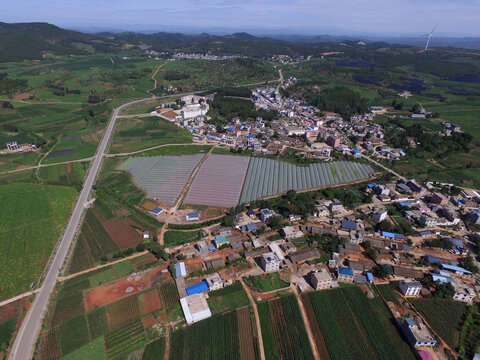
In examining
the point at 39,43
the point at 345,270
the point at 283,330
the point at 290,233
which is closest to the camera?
the point at 283,330

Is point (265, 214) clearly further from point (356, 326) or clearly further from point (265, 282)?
point (356, 326)

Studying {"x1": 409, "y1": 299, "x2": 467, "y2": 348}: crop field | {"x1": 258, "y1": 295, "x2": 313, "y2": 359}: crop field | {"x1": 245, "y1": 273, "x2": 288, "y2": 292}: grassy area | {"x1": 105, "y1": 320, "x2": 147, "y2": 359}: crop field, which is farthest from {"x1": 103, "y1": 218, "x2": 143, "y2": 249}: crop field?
{"x1": 409, "y1": 299, "x2": 467, "y2": 348}: crop field

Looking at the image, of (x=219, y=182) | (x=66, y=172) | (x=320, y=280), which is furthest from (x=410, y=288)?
(x=66, y=172)

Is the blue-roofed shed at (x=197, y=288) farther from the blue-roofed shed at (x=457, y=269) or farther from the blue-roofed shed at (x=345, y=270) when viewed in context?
the blue-roofed shed at (x=457, y=269)

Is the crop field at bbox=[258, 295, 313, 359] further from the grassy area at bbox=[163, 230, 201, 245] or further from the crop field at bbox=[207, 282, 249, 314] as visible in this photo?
the grassy area at bbox=[163, 230, 201, 245]

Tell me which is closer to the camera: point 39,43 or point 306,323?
point 306,323

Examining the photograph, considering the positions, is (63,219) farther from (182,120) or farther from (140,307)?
(182,120)

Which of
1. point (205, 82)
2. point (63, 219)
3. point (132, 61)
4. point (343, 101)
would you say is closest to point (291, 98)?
point (343, 101)
